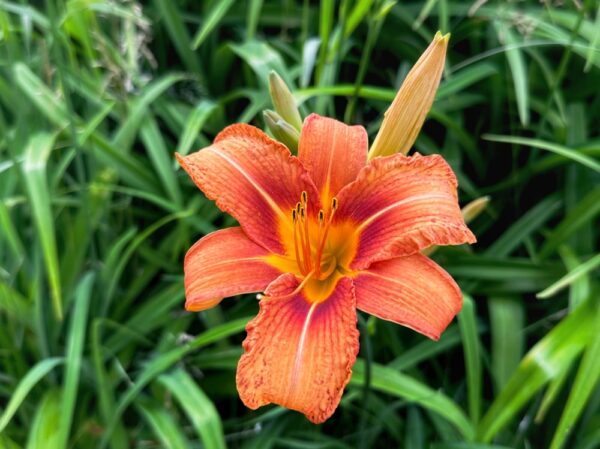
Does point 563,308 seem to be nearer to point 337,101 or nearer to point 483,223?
point 483,223

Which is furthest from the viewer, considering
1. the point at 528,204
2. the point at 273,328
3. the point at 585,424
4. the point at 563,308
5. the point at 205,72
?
the point at 205,72

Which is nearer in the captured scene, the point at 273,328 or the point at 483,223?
the point at 273,328

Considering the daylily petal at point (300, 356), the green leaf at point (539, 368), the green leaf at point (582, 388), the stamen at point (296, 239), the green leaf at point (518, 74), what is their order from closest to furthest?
the daylily petal at point (300, 356)
the stamen at point (296, 239)
the green leaf at point (582, 388)
the green leaf at point (539, 368)
the green leaf at point (518, 74)

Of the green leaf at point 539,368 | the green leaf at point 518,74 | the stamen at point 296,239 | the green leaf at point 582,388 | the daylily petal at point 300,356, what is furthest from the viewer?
the green leaf at point 518,74

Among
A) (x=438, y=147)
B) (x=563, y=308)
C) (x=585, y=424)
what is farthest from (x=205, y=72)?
(x=585, y=424)

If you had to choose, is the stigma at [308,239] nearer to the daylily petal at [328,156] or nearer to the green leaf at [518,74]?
the daylily petal at [328,156]

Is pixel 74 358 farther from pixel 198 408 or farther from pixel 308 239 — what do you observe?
pixel 308 239

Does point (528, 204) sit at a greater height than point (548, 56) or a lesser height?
lesser

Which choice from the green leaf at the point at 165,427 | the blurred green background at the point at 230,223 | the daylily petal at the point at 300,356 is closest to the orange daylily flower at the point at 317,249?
the daylily petal at the point at 300,356
